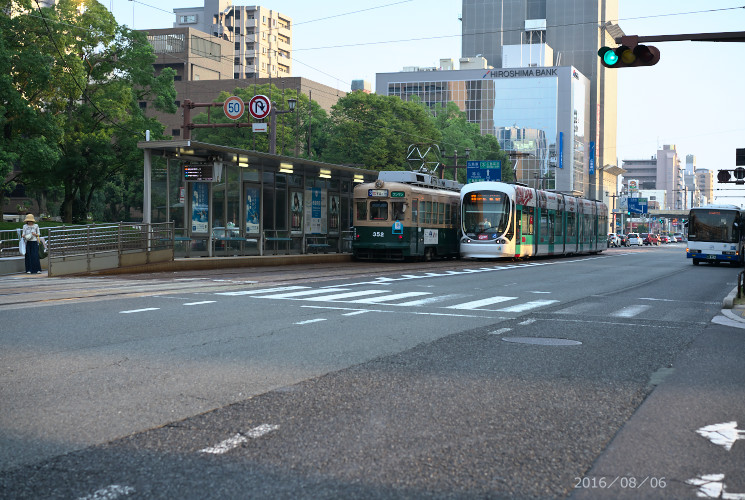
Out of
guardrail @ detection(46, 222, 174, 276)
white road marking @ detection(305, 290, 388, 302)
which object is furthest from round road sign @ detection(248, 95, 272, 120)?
white road marking @ detection(305, 290, 388, 302)

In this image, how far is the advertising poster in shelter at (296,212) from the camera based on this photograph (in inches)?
1235

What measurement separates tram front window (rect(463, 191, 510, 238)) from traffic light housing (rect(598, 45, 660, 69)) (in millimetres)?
21289

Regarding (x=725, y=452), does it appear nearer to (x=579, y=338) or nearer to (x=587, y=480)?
(x=587, y=480)

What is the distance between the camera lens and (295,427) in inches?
214

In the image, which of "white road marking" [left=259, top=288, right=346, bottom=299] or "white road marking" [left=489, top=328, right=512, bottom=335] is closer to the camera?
"white road marking" [left=489, top=328, right=512, bottom=335]

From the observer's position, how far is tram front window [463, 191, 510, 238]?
3541 cm

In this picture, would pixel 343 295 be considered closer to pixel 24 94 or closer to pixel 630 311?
pixel 630 311

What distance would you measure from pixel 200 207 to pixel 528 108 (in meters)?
117

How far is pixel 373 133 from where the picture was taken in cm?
6819

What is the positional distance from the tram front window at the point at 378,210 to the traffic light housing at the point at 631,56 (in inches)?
767

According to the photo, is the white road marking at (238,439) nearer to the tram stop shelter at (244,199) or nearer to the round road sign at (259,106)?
the tram stop shelter at (244,199)

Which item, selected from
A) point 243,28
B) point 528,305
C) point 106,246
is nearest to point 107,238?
point 106,246

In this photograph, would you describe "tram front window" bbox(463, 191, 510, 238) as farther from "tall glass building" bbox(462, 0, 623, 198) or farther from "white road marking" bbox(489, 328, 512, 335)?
"tall glass building" bbox(462, 0, 623, 198)

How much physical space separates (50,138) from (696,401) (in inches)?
1468
